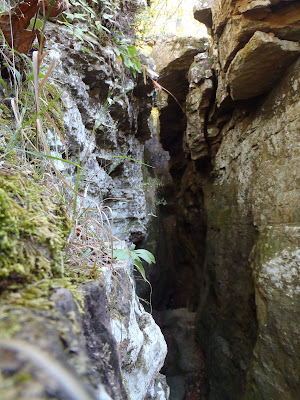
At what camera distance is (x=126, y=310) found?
3.71 feet

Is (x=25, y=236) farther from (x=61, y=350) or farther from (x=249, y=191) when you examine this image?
(x=249, y=191)

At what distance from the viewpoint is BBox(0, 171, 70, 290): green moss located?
0.38 m

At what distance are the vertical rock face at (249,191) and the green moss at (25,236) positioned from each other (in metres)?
2.63

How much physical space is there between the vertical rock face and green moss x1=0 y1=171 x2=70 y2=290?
2.63 metres

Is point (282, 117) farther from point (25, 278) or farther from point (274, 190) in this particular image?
point (25, 278)

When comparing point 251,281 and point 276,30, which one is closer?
point 276,30

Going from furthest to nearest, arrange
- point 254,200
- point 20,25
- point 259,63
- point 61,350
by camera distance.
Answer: point 254,200
point 259,63
point 20,25
point 61,350

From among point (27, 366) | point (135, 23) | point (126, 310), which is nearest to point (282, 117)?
point (135, 23)

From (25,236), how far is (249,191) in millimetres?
3450

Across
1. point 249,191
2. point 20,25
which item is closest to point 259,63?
point 249,191

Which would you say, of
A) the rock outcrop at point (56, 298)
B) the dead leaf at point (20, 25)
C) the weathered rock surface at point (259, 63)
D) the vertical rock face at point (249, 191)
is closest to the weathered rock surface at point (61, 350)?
the rock outcrop at point (56, 298)

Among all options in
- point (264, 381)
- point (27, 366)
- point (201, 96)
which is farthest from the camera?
point (201, 96)

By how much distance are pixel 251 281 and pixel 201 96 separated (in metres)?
3.47

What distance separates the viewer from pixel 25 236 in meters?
0.45
